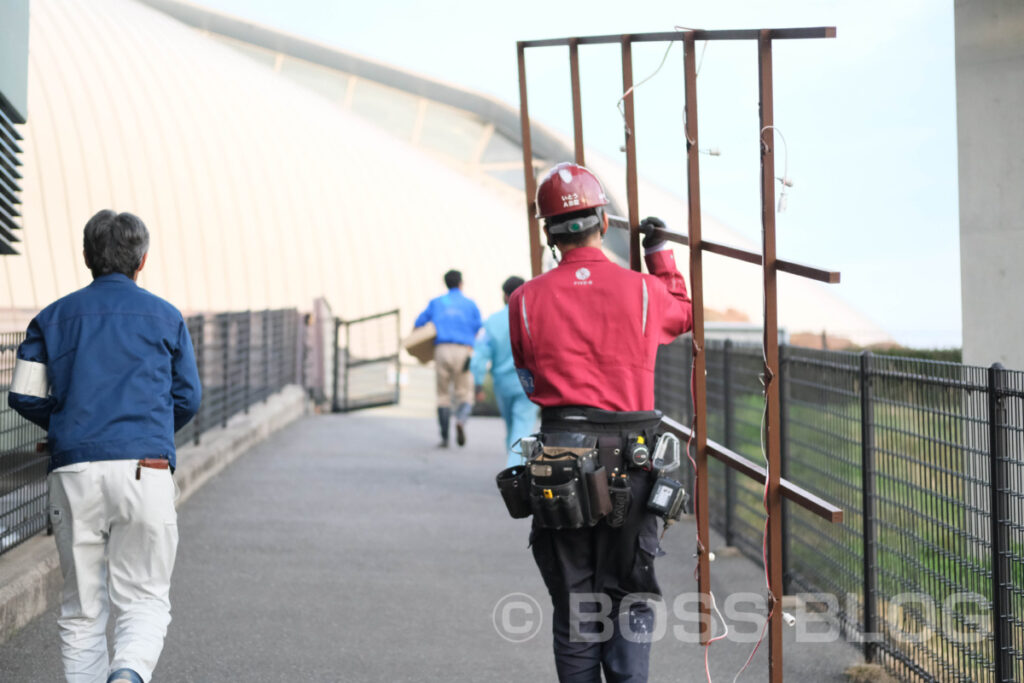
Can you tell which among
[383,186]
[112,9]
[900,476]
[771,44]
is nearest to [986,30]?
[900,476]

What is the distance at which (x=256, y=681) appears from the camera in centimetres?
567

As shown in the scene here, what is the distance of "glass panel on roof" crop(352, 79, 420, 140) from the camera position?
234 feet

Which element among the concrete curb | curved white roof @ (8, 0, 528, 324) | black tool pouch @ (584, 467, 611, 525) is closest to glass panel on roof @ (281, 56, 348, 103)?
curved white roof @ (8, 0, 528, 324)

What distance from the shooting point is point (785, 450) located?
7871mm

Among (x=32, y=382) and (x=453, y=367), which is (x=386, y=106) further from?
(x=32, y=382)

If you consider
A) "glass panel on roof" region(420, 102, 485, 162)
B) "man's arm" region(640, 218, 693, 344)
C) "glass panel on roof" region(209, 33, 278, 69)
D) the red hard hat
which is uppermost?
"glass panel on roof" region(209, 33, 278, 69)

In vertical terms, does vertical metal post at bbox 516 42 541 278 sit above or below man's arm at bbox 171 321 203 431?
above

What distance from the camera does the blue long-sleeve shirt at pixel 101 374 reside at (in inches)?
177

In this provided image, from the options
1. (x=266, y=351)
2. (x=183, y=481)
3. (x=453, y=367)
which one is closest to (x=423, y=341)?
(x=453, y=367)

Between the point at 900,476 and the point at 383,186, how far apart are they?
39.2m

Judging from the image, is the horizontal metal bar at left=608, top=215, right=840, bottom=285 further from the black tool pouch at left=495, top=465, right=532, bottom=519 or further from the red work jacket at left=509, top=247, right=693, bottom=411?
the black tool pouch at left=495, top=465, right=532, bottom=519

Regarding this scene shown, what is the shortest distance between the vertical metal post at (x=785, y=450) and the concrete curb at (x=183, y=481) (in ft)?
13.1

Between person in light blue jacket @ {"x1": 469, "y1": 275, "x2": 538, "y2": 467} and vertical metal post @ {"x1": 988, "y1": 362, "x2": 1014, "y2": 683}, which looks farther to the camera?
person in light blue jacket @ {"x1": 469, "y1": 275, "x2": 538, "y2": 467}

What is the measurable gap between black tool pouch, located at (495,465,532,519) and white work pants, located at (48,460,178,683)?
50.7 inches
